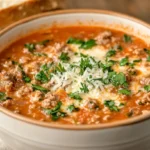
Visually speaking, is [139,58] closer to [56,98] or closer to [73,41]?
[73,41]

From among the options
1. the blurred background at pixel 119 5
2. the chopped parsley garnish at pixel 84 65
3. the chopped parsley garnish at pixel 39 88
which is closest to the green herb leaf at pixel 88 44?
the chopped parsley garnish at pixel 84 65

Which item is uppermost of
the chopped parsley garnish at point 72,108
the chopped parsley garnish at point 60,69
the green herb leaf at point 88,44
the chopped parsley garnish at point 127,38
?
the chopped parsley garnish at point 127,38

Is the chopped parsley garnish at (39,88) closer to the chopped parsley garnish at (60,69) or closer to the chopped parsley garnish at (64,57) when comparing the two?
the chopped parsley garnish at (60,69)

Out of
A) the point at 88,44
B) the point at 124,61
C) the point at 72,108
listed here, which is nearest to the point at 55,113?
the point at 72,108

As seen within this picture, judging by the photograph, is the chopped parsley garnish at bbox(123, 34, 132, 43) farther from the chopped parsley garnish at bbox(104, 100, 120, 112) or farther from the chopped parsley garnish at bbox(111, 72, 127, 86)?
the chopped parsley garnish at bbox(104, 100, 120, 112)

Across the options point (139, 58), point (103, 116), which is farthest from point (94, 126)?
point (139, 58)

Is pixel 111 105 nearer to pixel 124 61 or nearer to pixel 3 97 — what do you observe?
pixel 124 61

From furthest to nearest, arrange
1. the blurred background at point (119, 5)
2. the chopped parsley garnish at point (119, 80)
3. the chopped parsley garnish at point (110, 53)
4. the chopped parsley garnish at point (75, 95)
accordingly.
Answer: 1. the blurred background at point (119, 5)
2. the chopped parsley garnish at point (110, 53)
3. the chopped parsley garnish at point (119, 80)
4. the chopped parsley garnish at point (75, 95)

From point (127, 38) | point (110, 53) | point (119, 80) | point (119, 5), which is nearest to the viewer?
point (119, 80)

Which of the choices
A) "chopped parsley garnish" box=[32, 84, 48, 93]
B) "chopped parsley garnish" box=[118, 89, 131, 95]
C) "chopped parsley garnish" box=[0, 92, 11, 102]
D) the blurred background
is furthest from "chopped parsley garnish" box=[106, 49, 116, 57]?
the blurred background
